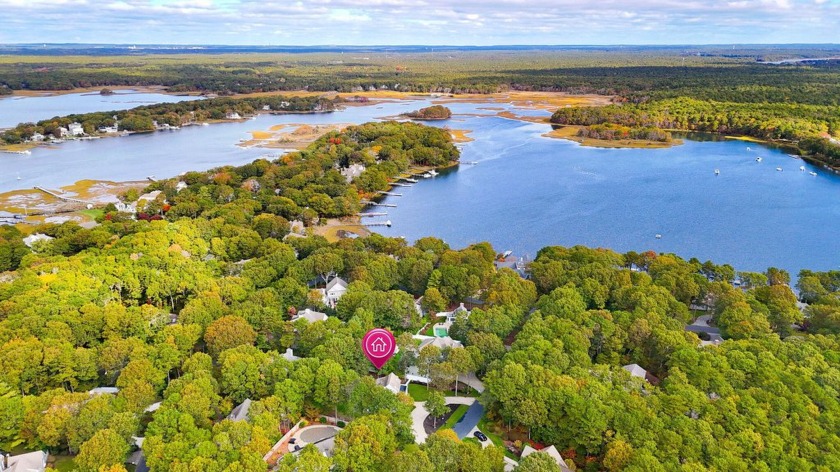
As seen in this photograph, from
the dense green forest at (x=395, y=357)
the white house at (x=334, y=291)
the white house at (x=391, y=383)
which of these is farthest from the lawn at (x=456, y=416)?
the white house at (x=334, y=291)

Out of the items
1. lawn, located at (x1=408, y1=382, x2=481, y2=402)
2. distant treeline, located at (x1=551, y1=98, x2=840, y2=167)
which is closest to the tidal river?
distant treeline, located at (x1=551, y1=98, x2=840, y2=167)

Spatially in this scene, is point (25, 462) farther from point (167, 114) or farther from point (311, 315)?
point (167, 114)

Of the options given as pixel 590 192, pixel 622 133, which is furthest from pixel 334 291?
pixel 622 133

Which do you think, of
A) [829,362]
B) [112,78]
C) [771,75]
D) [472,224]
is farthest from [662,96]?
[112,78]

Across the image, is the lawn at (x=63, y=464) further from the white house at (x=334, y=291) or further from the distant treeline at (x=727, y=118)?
the distant treeline at (x=727, y=118)

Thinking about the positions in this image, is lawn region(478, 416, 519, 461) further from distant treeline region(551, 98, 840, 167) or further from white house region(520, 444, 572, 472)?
distant treeline region(551, 98, 840, 167)

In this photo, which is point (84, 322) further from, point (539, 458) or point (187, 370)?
point (539, 458)
